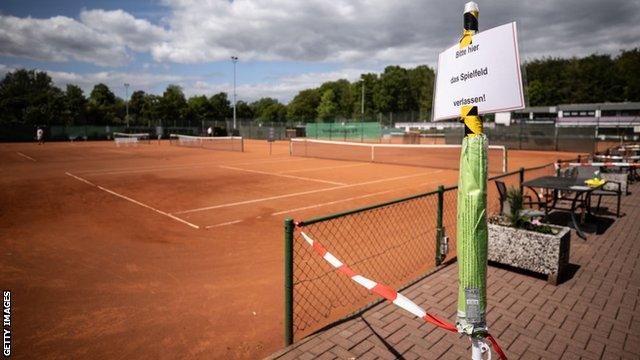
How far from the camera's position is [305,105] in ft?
417

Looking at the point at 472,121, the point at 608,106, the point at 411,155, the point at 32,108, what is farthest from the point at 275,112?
the point at 472,121

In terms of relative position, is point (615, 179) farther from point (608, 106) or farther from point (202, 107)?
point (202, 107)

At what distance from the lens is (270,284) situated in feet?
18.7

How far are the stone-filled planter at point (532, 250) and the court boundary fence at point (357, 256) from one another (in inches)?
32.2

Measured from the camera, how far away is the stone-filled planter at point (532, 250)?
5531 mm

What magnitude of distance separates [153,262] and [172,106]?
256 feet

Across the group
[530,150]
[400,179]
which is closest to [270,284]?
[400,179]

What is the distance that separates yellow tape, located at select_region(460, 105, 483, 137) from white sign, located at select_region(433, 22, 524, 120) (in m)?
0.04

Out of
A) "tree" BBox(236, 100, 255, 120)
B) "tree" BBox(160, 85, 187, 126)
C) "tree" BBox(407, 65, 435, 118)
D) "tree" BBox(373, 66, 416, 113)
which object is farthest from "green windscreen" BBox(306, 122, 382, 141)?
"tree" BBox(236, 100, 255, 120)

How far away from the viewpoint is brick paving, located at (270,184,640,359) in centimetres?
390

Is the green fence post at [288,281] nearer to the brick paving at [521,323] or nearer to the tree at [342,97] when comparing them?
the brick paving at [521,323]

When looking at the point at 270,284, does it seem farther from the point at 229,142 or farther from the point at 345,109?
the point at 345,109

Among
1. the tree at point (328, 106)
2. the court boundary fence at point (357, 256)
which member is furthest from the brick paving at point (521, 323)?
the tree at point (328, 106)

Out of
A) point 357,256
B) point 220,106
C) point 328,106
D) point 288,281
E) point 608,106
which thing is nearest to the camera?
point 288,281
